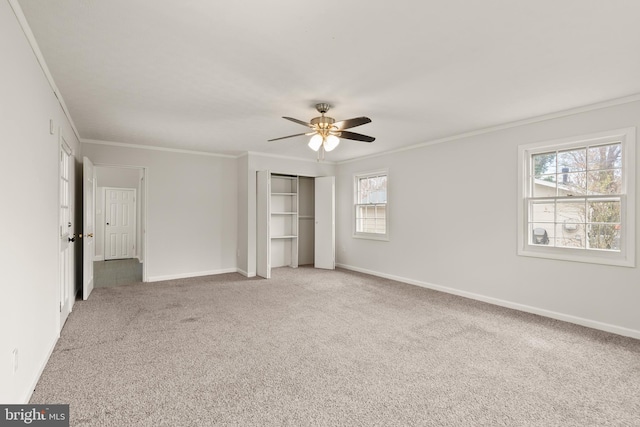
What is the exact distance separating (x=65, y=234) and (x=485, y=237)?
5.24 meters

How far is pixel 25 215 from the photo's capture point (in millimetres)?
2094

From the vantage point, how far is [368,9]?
6.15ft

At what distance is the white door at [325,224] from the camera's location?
22.2 feet

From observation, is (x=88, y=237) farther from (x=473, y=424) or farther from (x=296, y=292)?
(x=473, y=424)

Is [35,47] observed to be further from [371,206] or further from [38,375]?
[371,206]

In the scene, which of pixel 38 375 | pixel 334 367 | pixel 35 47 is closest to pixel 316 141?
pixel 334 367

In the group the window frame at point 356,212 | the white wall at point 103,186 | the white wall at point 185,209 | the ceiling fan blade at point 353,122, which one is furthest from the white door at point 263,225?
the white wall at point 103,186

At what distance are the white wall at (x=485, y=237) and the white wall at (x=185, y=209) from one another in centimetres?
275

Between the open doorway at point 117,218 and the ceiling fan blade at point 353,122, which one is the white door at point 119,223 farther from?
the ceiling fan blade at point 353,122

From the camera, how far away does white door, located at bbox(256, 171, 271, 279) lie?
5.81 meters

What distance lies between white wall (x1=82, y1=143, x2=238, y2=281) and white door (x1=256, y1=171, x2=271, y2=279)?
2.14 ft

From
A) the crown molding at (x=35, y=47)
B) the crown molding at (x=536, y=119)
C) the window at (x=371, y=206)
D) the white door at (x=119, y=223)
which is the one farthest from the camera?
the white door at (x=119, y=223)

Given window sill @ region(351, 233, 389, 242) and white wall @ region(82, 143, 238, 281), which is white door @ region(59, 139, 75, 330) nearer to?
white wall @ region(82, 143, 238, 281)

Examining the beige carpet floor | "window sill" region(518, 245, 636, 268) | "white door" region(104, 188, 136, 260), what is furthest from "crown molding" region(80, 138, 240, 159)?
"window sill" region(518, 245, 636, 268)
